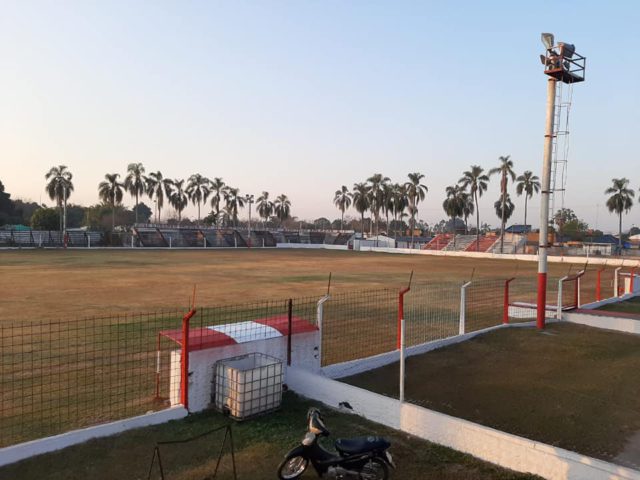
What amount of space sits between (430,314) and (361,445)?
396 inches

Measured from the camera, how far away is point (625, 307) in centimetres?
1638

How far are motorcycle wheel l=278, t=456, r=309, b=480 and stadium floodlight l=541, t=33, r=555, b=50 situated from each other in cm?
1200

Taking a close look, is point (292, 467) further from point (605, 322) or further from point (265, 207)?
point (265, 207)

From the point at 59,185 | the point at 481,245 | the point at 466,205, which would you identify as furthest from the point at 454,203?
the point at 59,185

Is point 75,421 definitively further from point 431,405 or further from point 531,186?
point 531,186

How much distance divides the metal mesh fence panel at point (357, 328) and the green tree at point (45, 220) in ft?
248

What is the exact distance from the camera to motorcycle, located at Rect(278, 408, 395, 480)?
4.53m

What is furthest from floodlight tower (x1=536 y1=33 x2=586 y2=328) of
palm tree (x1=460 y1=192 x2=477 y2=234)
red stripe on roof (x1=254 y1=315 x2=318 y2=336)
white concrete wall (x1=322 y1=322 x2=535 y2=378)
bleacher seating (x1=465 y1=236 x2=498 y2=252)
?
palm tree (x1=460 y1=192 x2=477 y2=234)

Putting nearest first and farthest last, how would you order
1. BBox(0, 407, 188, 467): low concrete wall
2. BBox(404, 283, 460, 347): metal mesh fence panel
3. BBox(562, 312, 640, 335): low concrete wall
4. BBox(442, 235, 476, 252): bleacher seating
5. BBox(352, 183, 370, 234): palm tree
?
1. BBox(0, 407, 188, 467): low concrete wall
2. BBox(404, 283, 460, 347): metal mesh fence panel
3. BBox(562, 312, 640, 335): low concrete wall
4. BBox(442, 235, 476, 252): bleacher seating
5. BBox(352, 183, 370, 234): palm tree

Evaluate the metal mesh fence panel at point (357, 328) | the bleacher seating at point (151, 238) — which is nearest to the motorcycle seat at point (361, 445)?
the metal mesh fence panel at point (357, 328)

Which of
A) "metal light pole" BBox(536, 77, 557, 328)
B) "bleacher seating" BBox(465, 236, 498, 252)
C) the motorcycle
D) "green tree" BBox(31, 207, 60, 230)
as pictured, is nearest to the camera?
the motorcycle

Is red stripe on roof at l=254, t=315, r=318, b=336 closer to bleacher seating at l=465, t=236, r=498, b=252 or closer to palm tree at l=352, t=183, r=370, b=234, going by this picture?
bleacher seating at l=465, t=236, r=498, b=252

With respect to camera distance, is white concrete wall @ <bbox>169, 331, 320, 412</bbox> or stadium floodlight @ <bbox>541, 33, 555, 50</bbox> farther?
stadium floodlight @ <bbox>541, 33, 555, 50</bbox>

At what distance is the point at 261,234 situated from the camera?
80062mm
